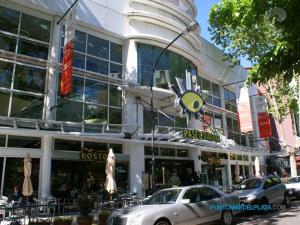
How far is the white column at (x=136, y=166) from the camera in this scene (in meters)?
19.3

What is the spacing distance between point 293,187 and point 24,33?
1720 centimetres

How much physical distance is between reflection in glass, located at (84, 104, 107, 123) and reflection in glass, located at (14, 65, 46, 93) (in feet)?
8.97

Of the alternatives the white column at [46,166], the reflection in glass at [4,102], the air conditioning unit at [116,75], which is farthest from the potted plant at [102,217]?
the air conditioning unit at [116,75]

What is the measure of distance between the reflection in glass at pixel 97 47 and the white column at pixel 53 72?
2.15 m

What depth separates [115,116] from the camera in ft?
65.4

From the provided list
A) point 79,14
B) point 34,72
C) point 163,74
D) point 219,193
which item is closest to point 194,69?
point 163,74

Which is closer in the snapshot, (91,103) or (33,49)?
(33,49)

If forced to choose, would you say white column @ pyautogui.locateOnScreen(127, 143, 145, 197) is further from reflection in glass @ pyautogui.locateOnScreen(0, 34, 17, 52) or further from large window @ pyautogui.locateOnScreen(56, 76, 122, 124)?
reflection in glass @ pyautogui.locateOnScreen(0, 34, 17, 52)

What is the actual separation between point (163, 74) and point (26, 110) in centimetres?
910

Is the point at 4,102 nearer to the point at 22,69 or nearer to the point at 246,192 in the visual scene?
the point at 22,69

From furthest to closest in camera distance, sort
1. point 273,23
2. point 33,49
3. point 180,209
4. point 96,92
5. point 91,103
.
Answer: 1. point 96,92
2. point 91,103
3. point 33,49
4. point 180,209
5. point 273,23

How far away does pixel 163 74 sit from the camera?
21.8 m

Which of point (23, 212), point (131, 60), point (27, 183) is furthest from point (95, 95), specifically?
point (23, 212)

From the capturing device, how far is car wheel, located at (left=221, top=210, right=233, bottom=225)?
37.7ft
